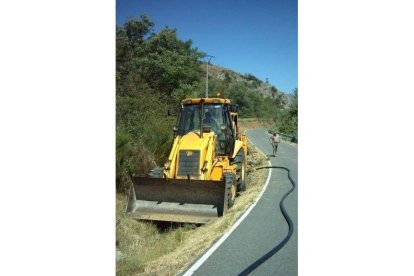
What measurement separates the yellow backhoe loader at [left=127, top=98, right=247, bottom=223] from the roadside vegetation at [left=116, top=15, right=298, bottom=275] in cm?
17

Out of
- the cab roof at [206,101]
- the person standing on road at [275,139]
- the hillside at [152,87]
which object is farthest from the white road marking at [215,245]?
the cab roof at [206,101]

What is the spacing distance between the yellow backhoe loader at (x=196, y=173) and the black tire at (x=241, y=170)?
0.07 ft

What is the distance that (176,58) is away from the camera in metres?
4.53

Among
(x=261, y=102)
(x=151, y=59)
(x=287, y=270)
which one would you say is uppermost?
(x=151, y=59)

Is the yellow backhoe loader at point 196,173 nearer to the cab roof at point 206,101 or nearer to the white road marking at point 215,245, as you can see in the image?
the cab roof at point 206,101

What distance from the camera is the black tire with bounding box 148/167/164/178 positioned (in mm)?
5458

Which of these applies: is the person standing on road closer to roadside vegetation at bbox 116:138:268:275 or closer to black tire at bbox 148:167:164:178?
roadside vegetation at bbox 116:138:268:275

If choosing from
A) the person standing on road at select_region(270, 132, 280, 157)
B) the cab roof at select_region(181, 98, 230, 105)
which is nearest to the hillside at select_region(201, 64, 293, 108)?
the person standing on road at select_region(270, 132, 280, 157)

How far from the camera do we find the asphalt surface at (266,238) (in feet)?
12.0
